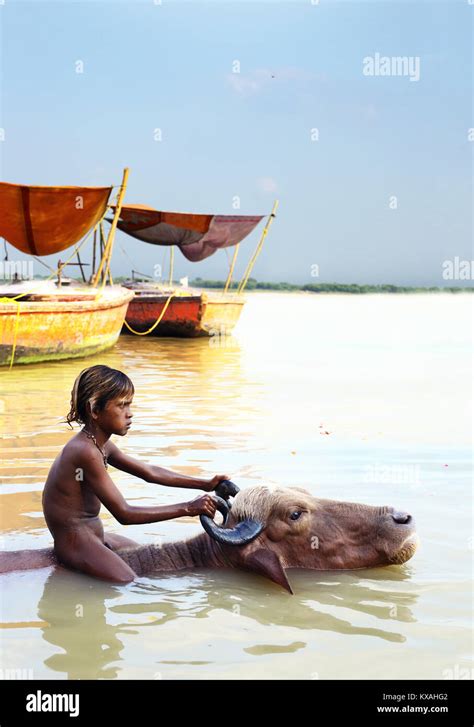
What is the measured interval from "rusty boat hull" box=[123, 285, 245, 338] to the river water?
8.76 m

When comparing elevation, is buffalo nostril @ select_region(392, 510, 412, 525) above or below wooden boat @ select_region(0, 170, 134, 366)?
below

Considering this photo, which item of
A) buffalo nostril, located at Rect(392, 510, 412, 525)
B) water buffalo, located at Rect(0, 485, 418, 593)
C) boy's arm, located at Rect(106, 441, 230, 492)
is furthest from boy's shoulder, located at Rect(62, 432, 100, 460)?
buffalo nostril, located at Rect(392, 510, 412, 525)

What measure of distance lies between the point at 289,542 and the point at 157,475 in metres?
0.85

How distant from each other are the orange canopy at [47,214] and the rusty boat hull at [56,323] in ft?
3.13

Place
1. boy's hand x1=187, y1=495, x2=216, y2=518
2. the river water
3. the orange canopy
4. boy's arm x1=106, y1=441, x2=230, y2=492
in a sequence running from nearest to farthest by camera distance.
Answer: the river water, boy's hand x1=187, y1=495, x2=216, y2=518, boy's arm x1=106, y1=441, x2=230, y2=492, the orange canopy

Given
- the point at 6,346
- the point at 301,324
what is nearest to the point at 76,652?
the point at 6,346

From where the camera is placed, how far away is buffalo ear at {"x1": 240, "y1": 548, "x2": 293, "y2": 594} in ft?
15.4

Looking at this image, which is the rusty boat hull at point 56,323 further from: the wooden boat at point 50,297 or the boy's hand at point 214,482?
the boy's hand at point 214,482

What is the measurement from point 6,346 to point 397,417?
7204 mm

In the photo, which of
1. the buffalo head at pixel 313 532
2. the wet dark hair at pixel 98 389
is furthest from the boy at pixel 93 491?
the buffalo head at pixel 313 532

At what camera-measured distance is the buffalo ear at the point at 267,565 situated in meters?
4.68

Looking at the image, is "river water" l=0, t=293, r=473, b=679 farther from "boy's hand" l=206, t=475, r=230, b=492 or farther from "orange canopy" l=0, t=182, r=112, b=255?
"orange canopy" l=0, t=182, r=112, b=255

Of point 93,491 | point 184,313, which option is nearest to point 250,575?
point 93,491

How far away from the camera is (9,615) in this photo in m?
4.37
